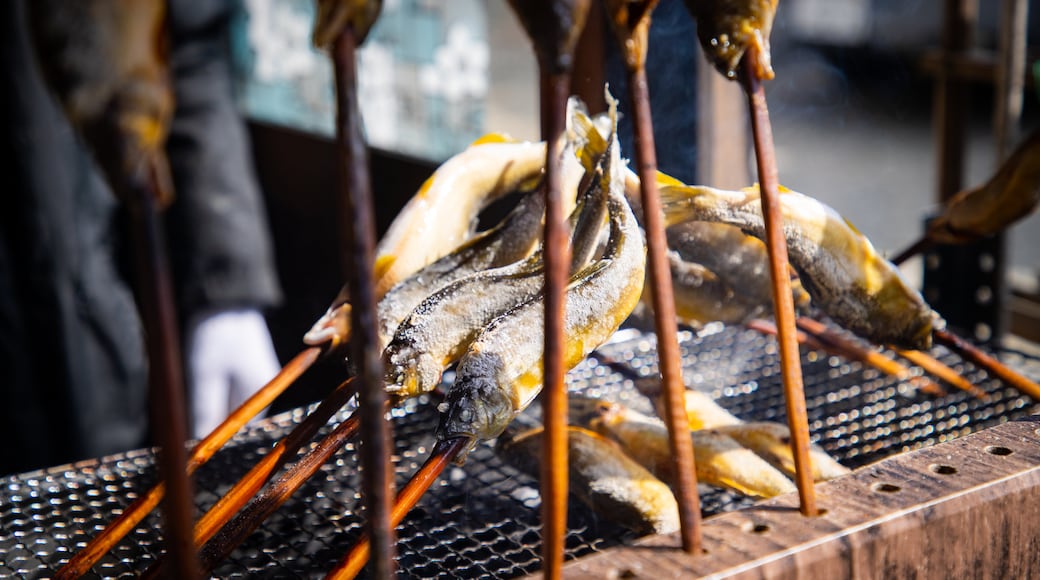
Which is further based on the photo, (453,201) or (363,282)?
(453,201)

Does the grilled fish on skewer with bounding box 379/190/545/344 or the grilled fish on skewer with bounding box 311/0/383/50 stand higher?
the grilled fish on skewer with bounding box 311/0/383/50

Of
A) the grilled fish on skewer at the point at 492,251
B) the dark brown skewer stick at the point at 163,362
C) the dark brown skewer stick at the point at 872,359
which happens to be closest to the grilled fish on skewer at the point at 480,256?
the grilled fish on skewer at the point at 492,251

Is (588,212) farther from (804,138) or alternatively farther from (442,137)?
(804,138)

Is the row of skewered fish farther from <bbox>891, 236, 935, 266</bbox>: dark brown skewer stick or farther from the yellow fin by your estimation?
<bbox>891, 236, 935, 266</bbox>: dark brown skewer stick

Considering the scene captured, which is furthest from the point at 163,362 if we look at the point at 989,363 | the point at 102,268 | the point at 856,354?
the point at 102,268

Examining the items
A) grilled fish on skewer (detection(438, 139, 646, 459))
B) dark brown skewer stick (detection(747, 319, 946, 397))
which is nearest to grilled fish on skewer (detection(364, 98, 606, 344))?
grilled fish on skewer (detection(438, 139, 646, 459))

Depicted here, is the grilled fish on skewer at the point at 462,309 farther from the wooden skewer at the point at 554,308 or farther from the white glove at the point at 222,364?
the white glove at the point at 222,364

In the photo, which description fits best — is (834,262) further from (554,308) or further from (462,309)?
(554,308)
